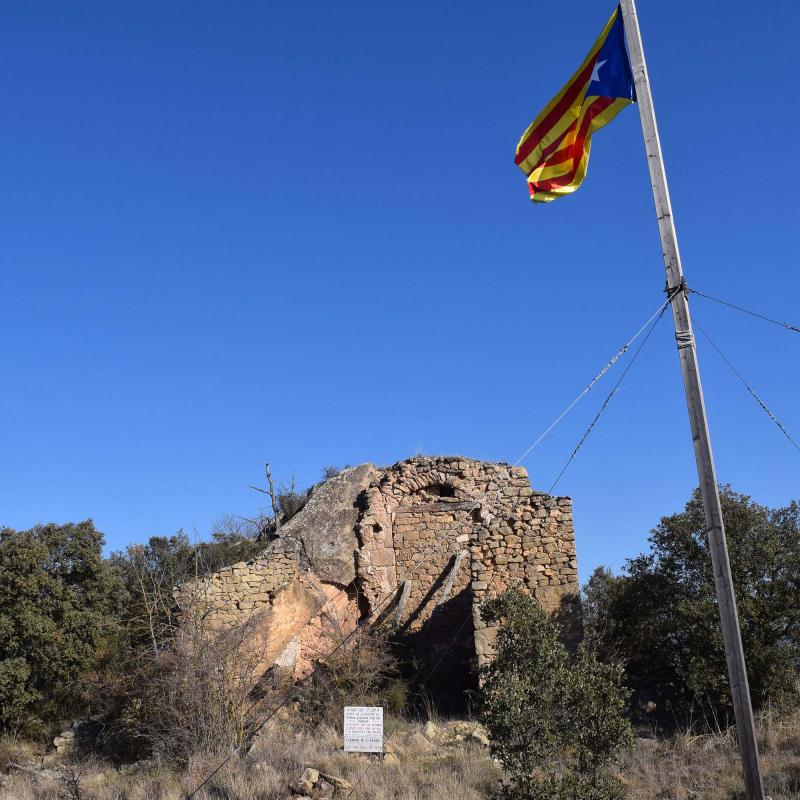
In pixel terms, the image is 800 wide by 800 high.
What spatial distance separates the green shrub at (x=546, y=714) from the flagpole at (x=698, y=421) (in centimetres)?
173

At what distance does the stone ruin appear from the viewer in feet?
57.5

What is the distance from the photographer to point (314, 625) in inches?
763

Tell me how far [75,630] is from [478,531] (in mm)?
11225

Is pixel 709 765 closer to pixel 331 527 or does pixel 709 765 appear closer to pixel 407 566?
pixel 407 566

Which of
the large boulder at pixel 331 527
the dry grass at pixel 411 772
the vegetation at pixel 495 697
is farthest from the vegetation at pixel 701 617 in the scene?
the large boulder at pixel 331 527

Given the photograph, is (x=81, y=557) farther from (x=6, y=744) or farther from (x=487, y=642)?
(x=487, y=642)

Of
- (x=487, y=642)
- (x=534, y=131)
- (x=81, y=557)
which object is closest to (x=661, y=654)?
(x=487, y=642)

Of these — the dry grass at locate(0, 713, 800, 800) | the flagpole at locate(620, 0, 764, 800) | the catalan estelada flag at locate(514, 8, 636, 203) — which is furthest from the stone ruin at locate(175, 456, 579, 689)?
the flagpole at locate(620, 0, 764, 800)

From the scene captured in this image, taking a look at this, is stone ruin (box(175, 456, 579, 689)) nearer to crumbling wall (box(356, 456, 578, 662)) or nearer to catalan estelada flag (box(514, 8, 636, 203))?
crumbling wall (box(356, 456, 578, 662))

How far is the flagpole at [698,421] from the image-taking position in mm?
8141

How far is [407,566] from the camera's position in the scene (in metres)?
20.8

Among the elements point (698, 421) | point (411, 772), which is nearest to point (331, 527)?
point (411, 772)

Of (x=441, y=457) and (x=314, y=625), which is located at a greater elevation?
(x=441, y=457)

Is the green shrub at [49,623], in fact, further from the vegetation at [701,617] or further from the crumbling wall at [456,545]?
the vegetation at [701,617]
